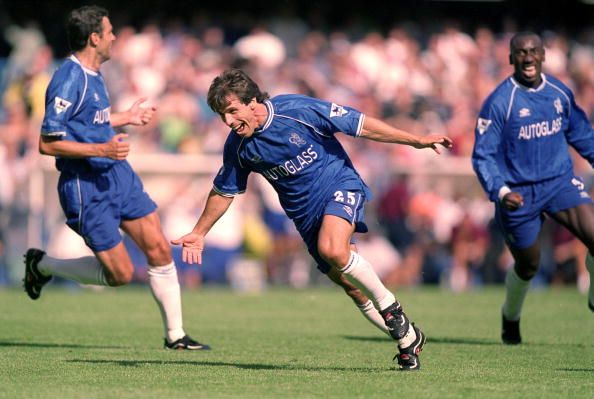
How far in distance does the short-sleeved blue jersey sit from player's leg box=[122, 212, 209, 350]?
1428mm

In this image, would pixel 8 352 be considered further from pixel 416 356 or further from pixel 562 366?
pixel 562 366

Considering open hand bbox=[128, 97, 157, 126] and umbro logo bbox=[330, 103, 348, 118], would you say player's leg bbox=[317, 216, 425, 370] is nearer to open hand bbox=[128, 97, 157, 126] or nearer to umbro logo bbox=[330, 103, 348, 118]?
umbro logo bbox=[330, 103, 348, 118]

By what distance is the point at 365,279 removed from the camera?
812 cm

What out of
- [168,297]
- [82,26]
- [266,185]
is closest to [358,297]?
[168,297]

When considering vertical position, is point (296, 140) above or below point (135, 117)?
below

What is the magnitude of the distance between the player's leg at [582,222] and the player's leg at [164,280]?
11.1 feet

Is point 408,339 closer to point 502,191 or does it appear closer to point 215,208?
point 215,208

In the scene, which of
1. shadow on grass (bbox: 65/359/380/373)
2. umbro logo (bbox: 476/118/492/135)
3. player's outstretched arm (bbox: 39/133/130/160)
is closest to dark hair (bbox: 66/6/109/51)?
player's outstretched arm (bbox: 39/133/130/160)

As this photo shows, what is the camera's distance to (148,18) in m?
24.8

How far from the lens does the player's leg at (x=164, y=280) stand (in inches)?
388

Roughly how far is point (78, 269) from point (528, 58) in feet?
14.3

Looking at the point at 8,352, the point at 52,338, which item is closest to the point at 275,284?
the point at 52,338

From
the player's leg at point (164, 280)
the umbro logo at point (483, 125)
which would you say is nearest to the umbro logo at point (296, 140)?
the player's leg at point (164, 280)

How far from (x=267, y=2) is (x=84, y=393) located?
19.5m
